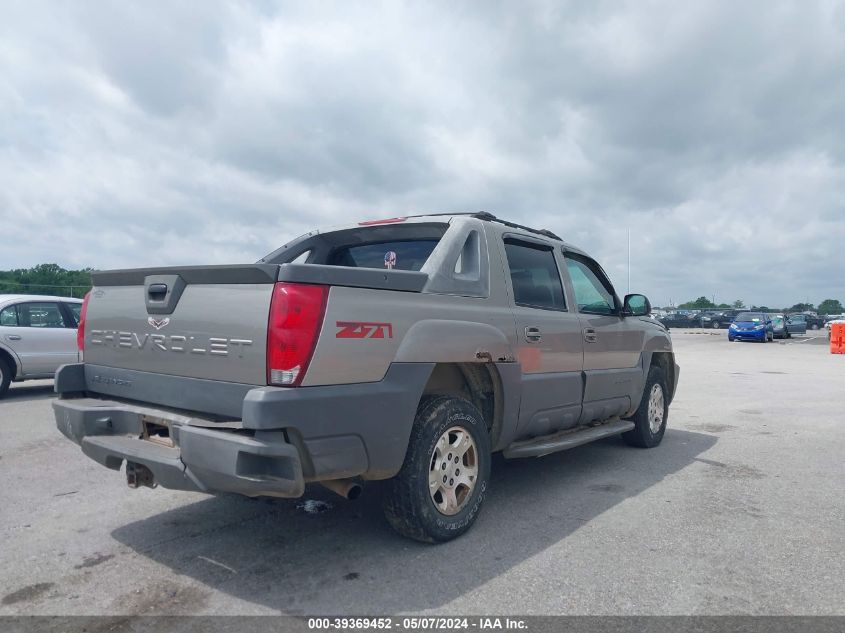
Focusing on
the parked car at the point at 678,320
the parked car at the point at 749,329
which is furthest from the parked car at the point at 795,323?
the parked car at the point at 678,320

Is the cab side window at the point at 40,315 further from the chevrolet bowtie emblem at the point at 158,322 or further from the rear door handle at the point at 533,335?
the rear door handle at the point at 533,335

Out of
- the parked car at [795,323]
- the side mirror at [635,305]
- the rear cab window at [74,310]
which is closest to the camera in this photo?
the side mirror at [635,305]

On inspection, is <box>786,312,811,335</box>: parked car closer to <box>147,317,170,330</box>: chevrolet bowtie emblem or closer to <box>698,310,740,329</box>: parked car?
<box>698,310,740,329</box>: parked car

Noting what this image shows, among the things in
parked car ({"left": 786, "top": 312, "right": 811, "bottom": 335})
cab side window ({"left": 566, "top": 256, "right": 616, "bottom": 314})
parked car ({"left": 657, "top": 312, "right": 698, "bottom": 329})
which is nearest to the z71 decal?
cab side window ({"left": 566, "top": 256, "right": 616, "bottom": 314})

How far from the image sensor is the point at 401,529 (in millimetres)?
3633

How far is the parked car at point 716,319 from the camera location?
52.1 meters

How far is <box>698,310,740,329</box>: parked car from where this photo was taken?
52.1 metres

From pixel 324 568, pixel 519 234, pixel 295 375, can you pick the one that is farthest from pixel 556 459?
pixel 295 375

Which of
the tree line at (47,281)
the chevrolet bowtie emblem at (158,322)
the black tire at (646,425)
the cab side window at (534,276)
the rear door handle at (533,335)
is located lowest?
the black tire at (646,425)

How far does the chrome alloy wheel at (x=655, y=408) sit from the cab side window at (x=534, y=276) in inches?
82.7

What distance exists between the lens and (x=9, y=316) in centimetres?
980

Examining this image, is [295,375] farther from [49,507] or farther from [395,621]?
[49,507]

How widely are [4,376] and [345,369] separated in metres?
8.72

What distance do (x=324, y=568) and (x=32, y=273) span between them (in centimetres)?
3554
